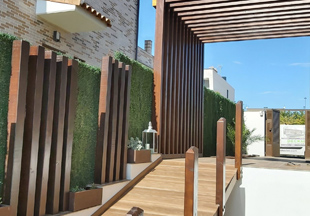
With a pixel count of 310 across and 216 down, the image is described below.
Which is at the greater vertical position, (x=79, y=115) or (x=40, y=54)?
(x=40, y=54)

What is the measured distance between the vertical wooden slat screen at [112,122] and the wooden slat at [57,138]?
89 cm

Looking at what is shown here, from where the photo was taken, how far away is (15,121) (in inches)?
141

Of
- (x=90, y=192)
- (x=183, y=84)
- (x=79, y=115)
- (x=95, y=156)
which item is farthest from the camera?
(x=183, y=84)

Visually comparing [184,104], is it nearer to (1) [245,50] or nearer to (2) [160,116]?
(2) [160,116]

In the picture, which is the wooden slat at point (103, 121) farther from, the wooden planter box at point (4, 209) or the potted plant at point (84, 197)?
the wooden planter box at point (4, 209)

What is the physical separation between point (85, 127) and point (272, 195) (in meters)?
→ 3.99

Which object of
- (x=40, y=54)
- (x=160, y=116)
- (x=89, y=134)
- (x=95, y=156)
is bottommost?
(x=95, y=156)

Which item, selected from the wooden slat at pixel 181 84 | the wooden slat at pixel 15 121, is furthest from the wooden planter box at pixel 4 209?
the wooden slat at pixel 181 84

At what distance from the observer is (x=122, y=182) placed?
5227mm

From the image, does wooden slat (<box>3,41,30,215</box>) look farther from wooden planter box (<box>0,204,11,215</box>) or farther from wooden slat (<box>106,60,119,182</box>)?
wooden slat (<box>106,60,119,182</box>)

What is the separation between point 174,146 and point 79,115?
141 inches

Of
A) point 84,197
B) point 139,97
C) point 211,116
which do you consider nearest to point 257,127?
point 211,116

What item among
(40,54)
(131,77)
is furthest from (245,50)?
(40,54)

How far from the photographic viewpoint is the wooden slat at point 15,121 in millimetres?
3500
